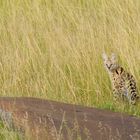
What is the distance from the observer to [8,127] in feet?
16.3

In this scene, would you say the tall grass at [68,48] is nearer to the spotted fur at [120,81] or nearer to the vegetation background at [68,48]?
the vegetation background at [68,48]

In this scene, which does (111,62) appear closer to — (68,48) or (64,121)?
(68,48)

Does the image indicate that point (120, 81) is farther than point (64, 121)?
Yes

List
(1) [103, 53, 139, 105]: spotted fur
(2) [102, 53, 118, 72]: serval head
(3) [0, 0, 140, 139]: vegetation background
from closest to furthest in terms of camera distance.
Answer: (1) [103, 53, 139, 105]: spotted fur
(2) [102, 53, 118, 72]: serval head
(3) [0, 0, 140, 139]: vegetation background

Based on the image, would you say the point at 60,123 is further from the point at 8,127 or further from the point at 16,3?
the point at 16,3

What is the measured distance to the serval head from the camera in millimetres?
6733

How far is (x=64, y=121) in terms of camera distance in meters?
4.69

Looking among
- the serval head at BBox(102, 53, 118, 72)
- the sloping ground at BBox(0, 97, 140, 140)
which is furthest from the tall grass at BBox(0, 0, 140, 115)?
the sloping ground at BBox(0, 97, 140, 140)

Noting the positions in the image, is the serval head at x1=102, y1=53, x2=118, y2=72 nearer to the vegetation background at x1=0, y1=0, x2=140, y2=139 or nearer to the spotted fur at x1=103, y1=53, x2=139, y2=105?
the spotted fur at x1=103, y1=53, x2=139, y2=105

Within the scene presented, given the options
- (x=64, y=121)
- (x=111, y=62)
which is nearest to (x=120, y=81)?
(x=111, y=62)

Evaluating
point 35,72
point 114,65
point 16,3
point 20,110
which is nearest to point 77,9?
Answer: point 16,3

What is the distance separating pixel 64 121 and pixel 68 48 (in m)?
3.06

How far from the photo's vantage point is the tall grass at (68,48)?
697 cm

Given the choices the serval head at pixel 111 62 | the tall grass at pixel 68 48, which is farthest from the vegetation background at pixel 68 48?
the serval head at pixel 111 62
